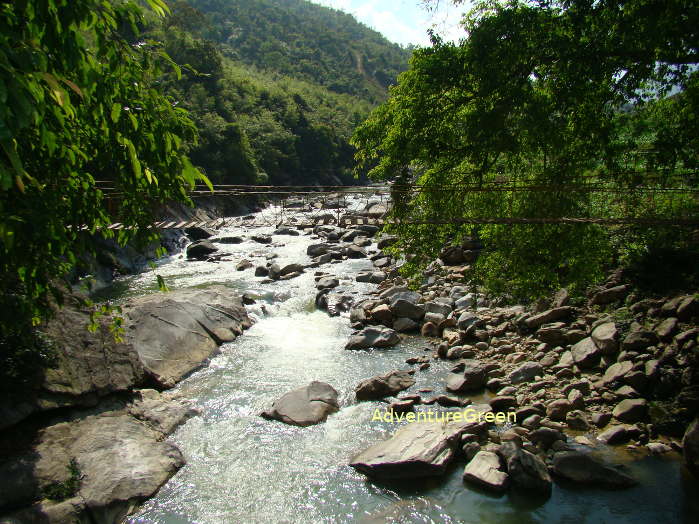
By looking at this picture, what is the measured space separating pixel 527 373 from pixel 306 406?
4045 millimetres

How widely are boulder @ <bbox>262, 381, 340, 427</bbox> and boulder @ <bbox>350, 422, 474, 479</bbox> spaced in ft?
4.52

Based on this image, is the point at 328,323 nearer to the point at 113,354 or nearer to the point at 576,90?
the point at 113,354

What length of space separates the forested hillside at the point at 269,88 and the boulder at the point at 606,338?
7.50 meters

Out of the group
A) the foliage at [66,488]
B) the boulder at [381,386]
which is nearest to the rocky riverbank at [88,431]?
the foliage at [66,488]

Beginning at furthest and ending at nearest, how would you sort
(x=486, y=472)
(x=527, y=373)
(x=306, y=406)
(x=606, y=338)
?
(x=527, y=373), (x=606, y=338), (x=306, y=406), (x=486, y=472)

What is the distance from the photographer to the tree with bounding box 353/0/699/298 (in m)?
6.27

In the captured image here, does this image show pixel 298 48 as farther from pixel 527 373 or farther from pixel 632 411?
pixel 632 411

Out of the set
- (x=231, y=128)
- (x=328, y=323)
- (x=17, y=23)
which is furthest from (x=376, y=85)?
(x=17, y=23)

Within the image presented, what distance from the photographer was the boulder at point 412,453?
6355 mm

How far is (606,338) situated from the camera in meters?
8.44

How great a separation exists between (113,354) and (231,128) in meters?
37.7

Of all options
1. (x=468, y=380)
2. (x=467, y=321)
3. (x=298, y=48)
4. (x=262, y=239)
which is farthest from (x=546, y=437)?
(x=298, y=48)

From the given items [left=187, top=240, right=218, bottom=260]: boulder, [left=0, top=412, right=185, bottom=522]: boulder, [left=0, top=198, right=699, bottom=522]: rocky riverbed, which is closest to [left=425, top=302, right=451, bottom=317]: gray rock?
[left=0, top=198, right=699, bottom=522]: rocky riverbed

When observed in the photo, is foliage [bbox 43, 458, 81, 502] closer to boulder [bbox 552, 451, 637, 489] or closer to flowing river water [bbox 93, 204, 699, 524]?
flowing river water [bbox 93, 204, 699, 524]
